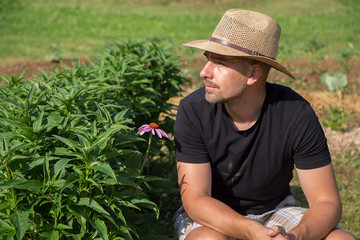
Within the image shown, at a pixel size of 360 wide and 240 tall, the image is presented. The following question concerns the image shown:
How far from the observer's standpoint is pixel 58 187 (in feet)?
7.99

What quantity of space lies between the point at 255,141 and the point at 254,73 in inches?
17.0

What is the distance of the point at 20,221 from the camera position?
A: 7.42 ft

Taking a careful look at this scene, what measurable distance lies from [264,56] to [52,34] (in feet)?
34.9

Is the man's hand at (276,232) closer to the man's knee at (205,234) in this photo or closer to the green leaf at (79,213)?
the man's knee at (205,234)

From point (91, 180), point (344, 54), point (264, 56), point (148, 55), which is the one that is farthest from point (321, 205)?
point (344, 54)

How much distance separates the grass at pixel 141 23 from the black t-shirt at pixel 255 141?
6681 millimetres

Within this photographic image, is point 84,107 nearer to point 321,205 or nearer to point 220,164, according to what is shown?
point 220,164

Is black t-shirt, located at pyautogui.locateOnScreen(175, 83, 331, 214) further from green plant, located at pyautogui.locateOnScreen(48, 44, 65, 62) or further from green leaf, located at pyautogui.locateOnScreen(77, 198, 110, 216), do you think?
green plant, located at pyautogui.locateOnScreen(48, 44, 65, 62)

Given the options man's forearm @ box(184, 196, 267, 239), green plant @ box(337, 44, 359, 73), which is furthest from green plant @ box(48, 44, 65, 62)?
man's forearm @ box(184, 196, 267, 239)

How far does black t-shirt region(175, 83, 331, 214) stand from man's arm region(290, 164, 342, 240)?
0.07m

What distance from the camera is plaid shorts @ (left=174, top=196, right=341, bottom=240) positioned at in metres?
3.20

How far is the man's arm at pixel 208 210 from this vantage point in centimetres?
282

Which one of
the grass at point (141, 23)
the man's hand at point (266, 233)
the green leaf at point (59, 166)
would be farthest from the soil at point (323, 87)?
the green leaf at point (59, 166)

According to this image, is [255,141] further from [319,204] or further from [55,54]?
[55,54]
